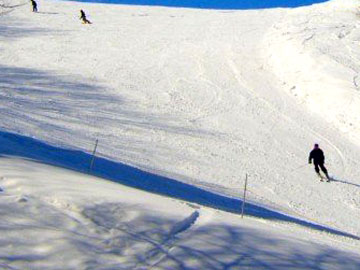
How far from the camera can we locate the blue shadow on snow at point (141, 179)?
12664mm

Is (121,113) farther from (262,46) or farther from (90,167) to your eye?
(262,46)

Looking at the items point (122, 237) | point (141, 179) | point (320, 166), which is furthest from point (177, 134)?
point (122, 237)

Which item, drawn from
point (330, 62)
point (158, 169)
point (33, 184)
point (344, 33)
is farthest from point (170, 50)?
point (33, 184)

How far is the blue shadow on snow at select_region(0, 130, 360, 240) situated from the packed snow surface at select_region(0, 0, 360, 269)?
0.25 ft

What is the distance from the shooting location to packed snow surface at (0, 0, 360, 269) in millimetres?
5641

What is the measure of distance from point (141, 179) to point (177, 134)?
689 centimetres

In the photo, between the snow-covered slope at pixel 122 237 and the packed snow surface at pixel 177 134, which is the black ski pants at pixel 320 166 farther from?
the snow-covered slope at pixel 122 237

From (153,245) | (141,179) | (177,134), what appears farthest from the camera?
(177,134)

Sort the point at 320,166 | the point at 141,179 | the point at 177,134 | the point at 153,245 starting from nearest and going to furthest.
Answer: the point at 153,245 → the point at 141,179 → the point at 320,166 → the point at 177,134

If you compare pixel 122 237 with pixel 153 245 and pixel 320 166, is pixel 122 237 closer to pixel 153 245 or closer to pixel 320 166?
pixel 153 245

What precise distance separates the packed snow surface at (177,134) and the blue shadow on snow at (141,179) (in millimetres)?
76

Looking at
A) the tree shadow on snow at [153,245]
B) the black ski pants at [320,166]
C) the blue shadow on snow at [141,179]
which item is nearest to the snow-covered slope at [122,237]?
the tree shadow on snow at [153,245]

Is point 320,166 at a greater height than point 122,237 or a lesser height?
greater

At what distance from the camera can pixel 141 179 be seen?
13789 mm
